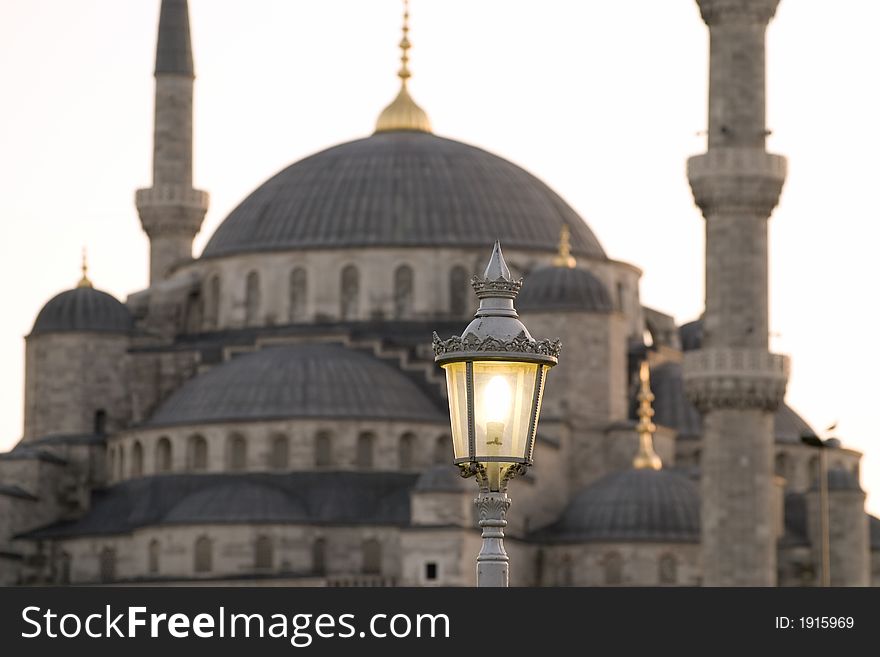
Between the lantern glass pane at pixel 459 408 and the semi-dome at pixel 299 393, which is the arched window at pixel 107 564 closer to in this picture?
the semi-dome at pixel 299 393

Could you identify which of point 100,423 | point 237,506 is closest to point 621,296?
point 100,423

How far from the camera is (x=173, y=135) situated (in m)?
90.3

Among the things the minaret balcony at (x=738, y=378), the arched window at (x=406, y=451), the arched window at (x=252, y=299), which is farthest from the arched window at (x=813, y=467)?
the minaret balcony at (x=738, y=378)

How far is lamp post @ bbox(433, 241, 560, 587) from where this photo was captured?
19.1 metres

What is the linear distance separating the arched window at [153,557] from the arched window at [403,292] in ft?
42.9

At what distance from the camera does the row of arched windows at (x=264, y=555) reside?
7600 cm

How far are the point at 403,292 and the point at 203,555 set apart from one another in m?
13.8

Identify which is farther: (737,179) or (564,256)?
(564,256)

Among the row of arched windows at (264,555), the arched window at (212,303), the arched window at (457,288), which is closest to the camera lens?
the row of arched windows at (264,555)

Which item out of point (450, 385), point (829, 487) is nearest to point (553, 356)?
point (450, 385)

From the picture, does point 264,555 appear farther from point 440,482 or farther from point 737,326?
point 737,326
